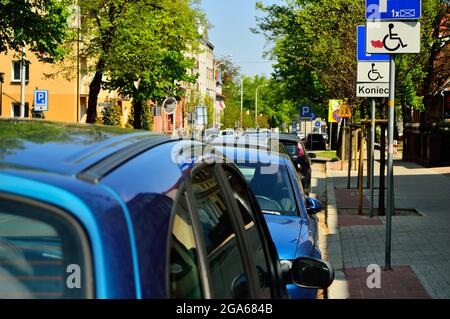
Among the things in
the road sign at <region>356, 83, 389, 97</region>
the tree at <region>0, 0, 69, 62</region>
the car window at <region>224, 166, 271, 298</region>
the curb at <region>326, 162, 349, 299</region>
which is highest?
→ the tree at <region>0, 0, 69, 62</region>

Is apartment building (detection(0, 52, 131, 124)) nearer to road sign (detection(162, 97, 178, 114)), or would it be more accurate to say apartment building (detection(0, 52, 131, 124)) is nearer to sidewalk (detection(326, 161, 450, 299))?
road sign (detection(162, 97, 178, 114))

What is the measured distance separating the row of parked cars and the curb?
4.67 metres

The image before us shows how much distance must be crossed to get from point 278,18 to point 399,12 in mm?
36753

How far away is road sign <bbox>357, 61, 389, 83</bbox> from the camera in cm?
1243

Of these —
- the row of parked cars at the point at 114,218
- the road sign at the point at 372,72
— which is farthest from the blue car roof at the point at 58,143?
the road sign at the point at 372,72

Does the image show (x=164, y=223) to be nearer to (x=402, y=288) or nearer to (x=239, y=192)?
(x=239, y=192)

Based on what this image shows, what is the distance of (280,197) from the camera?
7.79 m

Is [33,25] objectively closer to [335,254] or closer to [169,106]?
[169,106]

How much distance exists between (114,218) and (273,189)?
6300mm

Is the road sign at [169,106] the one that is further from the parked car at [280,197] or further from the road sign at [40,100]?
the parked car at [280,197]

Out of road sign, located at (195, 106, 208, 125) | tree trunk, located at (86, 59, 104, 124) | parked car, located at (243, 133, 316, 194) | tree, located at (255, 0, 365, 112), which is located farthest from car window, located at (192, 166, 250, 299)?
road sign, located at (195, 106, 208, 125)

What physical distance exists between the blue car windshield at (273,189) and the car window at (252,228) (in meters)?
3.88

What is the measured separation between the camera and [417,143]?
1358 inches

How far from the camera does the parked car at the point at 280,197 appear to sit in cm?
672
